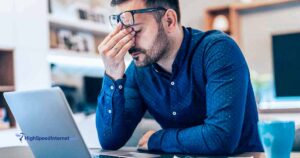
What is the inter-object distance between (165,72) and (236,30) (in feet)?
9.57

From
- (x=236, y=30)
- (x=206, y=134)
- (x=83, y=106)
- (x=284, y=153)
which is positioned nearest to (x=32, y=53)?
(x=83, y=106)

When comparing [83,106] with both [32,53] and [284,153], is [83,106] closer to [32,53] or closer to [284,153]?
[32,53]

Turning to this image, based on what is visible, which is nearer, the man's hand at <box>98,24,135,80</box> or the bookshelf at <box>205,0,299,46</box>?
the man's hand at <box>98,24,135,80</box>

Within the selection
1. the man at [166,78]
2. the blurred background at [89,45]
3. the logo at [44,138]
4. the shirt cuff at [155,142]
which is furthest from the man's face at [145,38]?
the blurred background at [89,45]

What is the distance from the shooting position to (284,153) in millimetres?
854

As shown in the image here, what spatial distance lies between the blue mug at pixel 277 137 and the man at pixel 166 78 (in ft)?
1.30

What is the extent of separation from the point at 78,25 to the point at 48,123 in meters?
2.90

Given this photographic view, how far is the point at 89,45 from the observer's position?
407cm

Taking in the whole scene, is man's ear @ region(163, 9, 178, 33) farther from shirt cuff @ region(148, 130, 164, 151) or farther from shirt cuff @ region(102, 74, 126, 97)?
shirt cuff @ region(148, 130, 164, 151)

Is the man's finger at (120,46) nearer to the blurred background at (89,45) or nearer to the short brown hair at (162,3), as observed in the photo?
the short brown hair at (162,3)

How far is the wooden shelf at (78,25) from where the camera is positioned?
3543 millimetres

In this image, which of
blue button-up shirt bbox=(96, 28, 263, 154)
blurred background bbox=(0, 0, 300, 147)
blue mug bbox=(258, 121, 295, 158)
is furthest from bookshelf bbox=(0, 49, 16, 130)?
blue mug bbox=(258, 121, 295, 158)

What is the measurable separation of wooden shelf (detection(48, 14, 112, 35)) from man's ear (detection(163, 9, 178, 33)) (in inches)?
84.8

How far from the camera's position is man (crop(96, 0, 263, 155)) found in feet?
4.27
